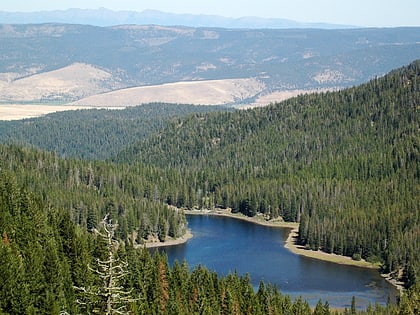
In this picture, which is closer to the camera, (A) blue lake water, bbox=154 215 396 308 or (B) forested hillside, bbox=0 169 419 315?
(B) forested hillside, bbox=0 169 419 315

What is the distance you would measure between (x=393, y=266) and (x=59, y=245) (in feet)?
286

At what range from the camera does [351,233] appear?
610 feet

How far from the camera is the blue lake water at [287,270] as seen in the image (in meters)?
147

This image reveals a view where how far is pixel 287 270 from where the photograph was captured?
547ft

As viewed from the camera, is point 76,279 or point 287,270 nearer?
point 76,279

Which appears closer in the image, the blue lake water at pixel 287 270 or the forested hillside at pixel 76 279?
the forested hillside at pixel 76 279

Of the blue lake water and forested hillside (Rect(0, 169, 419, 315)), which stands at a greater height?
forested hillside (Rect(0, 169, 419, 315))

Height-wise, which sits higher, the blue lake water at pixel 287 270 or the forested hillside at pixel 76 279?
the forested hillside at pixel 76 279

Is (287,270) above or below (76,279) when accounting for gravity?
below

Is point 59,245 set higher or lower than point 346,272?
higher

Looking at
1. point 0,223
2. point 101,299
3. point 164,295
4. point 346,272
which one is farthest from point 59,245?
point 346,272

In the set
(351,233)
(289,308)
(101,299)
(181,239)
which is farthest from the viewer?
(181,239)

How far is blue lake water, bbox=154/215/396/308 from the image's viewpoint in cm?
14700

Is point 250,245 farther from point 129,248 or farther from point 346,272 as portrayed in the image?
point 129,248
